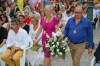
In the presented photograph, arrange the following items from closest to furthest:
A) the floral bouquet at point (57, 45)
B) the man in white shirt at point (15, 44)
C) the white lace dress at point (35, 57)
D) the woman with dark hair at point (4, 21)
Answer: the floral bouquet at point (57, 45), the man in white shirt at point (15, 44), the white lace dress at point (35, 57), the woman with dark hair at point (4, 21)

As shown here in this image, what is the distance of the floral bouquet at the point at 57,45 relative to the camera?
7.60 m

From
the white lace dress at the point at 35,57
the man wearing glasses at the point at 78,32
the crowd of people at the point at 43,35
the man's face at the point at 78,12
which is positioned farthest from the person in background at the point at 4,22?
the man's face at the point at 78,12

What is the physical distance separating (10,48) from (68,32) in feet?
6.48

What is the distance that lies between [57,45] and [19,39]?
1.73 m

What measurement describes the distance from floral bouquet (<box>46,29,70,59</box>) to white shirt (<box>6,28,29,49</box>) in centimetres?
143

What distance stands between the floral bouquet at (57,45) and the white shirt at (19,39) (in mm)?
1425

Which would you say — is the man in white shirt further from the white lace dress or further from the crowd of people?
the white lace dress

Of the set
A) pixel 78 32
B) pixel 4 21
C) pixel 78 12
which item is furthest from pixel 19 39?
pixel 4 21

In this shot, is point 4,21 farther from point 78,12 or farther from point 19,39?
point 78,12

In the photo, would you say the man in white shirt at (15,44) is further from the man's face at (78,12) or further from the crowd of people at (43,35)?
the man's face at (78,12)

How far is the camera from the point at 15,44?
9070 mm

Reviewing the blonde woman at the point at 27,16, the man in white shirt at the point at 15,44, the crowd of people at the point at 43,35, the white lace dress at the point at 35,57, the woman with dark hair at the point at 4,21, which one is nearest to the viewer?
the crowd of people at the point at 43,35

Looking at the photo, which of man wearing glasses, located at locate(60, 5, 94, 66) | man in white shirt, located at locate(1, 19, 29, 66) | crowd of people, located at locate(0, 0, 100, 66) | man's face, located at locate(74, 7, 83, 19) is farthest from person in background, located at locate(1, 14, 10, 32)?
man's face, located at locate(74, 7, 83, 19)

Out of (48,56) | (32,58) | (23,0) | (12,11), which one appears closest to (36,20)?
(32,58)
